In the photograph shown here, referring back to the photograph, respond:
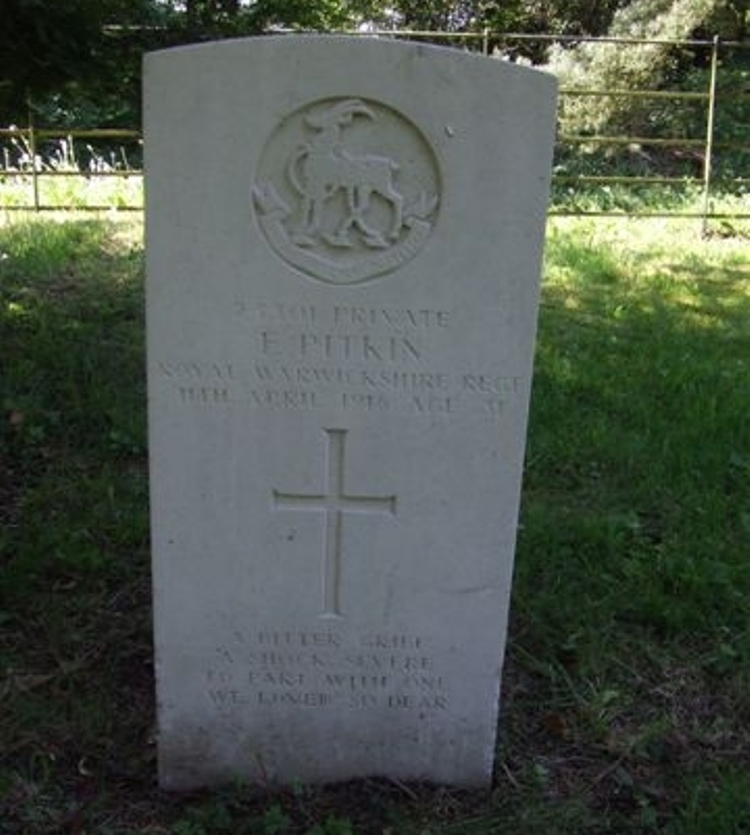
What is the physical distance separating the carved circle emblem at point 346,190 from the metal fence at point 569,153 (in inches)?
187

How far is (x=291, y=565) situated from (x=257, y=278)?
28.3 inches

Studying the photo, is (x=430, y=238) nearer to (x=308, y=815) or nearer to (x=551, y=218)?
(x=308, y=815)

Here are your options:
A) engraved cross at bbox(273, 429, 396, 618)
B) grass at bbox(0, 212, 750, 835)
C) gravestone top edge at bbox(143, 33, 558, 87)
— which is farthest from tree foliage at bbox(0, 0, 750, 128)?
engraved cross at bbox(273, 429, 396, 618)

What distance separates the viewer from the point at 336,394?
258cm

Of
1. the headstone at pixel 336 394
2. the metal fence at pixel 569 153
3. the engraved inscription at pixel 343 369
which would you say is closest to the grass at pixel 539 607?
the headstone at pixel 336 394

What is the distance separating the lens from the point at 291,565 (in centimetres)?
272

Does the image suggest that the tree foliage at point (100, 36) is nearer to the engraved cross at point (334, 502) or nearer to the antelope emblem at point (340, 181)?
the antelope emblem at point (340, 181)

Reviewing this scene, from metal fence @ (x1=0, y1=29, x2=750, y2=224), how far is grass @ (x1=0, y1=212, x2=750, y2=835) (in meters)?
2.86

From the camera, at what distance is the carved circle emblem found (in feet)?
7.84

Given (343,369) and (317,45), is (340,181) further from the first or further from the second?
(343,369)

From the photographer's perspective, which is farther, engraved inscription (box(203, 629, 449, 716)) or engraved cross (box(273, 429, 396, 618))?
engraved inscription (box(203, 629, 449, 716))

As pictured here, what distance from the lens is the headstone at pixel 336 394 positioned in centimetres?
237

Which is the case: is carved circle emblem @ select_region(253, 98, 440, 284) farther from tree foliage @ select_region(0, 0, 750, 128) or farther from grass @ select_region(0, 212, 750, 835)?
tree foliage @ select_region(0, 0, 750, 128)

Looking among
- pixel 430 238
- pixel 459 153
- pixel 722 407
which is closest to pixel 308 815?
pixel 430 238
